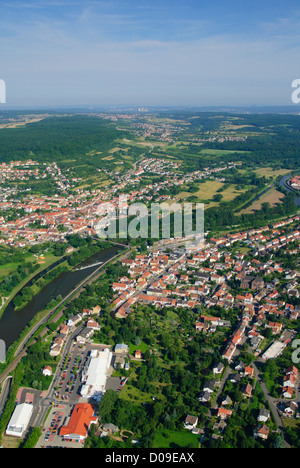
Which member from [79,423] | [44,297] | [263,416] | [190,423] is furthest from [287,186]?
[79,423]

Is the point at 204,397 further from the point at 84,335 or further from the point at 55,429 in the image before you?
the point at 84,335

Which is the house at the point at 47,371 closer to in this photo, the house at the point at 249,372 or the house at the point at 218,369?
the house at the point at 218,369

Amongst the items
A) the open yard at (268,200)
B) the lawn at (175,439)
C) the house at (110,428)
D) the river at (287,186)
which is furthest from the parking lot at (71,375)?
the river at (287,186)

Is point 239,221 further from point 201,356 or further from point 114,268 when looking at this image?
point 201,356

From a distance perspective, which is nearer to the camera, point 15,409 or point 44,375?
point 15,409

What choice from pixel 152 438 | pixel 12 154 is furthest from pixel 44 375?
pixel 12 154

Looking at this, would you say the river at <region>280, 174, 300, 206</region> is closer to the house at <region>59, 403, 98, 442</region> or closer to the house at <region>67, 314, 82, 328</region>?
the house at <region>67, 314, 82, 328</region>

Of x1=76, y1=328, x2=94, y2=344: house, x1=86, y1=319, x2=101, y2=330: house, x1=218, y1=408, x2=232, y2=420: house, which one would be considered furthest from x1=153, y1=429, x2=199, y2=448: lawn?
x1=86, y1=319, x2=101, y2=330: house
